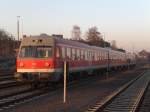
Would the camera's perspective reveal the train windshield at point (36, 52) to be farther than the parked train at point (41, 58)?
Yes

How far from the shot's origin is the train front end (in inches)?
985

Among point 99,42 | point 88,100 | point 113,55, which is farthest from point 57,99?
point 99,42

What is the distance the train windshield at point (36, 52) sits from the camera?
25.7 meters

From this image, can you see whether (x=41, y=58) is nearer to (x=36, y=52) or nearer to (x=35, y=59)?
(x=35, y=59)

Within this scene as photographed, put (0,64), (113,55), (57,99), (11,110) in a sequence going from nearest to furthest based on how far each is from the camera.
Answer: (11,110) < (57,99) < (113,55) < (0,64)

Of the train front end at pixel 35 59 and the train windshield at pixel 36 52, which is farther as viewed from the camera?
the train windshield at pixel 36 52

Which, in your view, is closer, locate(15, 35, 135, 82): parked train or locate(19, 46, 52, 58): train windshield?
locate(15, 35, 135, 82): parked train

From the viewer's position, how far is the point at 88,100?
19594mm

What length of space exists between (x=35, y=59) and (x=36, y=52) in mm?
499

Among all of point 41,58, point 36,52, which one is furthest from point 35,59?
point 36,52

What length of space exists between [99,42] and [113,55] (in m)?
86.5

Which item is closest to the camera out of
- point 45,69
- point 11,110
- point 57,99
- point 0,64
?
point 11,110

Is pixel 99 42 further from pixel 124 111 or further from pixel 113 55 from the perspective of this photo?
pixel 124 111

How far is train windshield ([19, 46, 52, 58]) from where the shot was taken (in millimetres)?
25677
